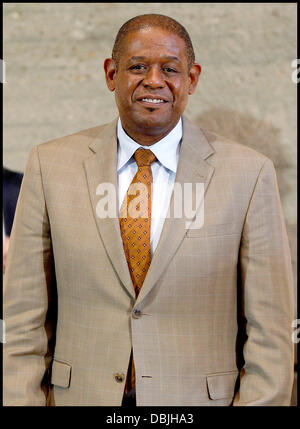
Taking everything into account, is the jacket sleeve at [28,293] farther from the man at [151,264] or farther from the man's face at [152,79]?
the man's face at [152,79]

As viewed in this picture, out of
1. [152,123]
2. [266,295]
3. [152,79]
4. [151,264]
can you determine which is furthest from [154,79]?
[266,295]

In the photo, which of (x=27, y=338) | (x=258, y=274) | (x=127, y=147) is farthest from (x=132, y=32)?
(x=27, y=338)

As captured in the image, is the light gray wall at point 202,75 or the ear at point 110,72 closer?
the ear at point 110,72

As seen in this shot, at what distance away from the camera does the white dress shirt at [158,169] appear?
1475mm

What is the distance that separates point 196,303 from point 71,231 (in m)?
0.37

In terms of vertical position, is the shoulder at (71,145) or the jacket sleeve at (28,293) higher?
the shoulder at (71,145)

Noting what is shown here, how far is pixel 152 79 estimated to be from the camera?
4.60ft

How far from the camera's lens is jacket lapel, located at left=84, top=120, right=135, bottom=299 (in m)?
1.41

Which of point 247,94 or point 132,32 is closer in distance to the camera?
point 132,32

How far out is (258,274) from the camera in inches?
57.4

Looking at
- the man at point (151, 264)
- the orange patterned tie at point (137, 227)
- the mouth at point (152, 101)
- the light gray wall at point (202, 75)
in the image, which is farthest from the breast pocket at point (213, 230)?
the light gray wall at point (202, 75)

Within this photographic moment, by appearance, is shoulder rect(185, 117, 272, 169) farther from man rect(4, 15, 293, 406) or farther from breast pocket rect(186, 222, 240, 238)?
breast pocket rect(186, 222, 240, 238)

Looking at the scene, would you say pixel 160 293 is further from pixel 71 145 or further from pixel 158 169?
pixel 71 145

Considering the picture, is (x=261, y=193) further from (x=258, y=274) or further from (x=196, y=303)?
(x=196, y=303)
